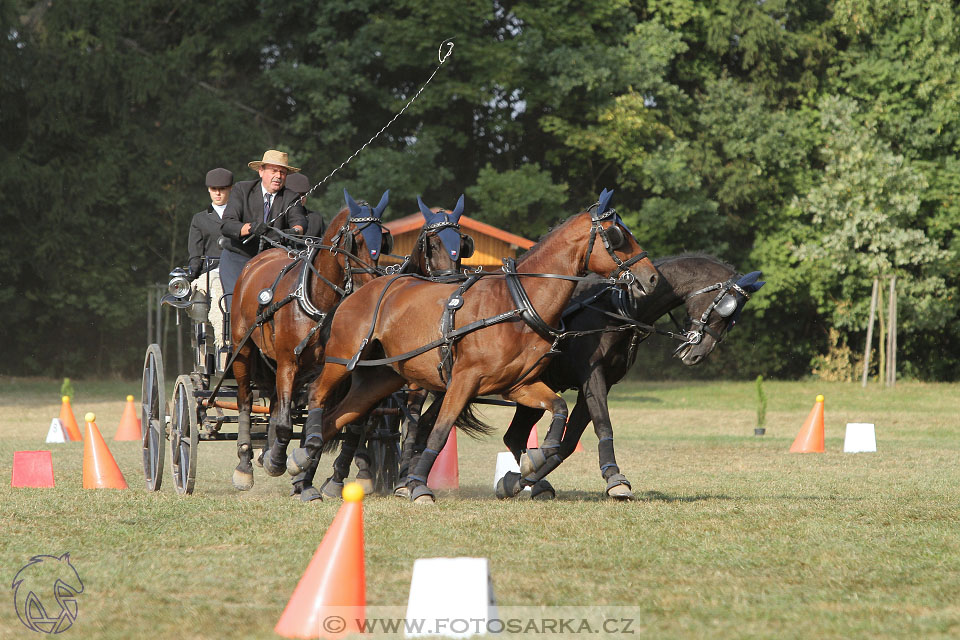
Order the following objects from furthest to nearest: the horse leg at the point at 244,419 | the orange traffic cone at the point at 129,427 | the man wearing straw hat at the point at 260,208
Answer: the orange traffic cone at the point at 129,427
the man wearing straw hat at the point at 260,208
the horse leg at the point at 244,419

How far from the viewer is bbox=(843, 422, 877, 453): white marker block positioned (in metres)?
14.5

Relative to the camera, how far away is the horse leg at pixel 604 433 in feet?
27.6

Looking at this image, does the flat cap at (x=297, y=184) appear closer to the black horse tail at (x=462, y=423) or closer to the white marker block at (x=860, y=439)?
the black horse tail at (x=462, y=423)

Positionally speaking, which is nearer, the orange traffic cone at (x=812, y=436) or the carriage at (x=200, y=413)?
the carriage at (x=200, y=413)

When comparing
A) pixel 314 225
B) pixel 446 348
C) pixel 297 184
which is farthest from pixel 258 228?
pixel 446 348

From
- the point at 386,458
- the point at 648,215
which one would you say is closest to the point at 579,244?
the point at 386,458

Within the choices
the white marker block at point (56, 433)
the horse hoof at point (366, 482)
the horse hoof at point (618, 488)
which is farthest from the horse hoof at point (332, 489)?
the white marker block at point (56, 433)

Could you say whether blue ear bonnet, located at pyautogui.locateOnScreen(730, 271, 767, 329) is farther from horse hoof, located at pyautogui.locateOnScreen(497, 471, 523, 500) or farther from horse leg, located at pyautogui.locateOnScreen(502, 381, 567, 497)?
horse hoof, located at pyautogui.locateOnScreen(497, 471, 523, 500)

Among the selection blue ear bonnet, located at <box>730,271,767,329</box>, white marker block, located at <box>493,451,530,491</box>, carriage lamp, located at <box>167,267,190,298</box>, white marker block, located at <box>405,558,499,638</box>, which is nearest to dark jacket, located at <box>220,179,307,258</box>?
carriage lamp, located at <box>167,267,190,298</box>

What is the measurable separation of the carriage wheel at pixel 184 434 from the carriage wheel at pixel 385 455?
148 cm

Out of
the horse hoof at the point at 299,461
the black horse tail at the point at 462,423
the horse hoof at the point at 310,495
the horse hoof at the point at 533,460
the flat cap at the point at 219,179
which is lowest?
the horse hoof at the point at 310,495

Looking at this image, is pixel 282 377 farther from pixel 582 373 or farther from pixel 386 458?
pixel 582 373

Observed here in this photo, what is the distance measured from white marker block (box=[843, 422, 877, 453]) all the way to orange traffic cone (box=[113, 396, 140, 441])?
32.8 feet

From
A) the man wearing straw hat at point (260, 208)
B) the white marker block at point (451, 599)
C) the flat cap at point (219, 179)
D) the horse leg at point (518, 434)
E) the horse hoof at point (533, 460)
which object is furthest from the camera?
the flat cap at point (219, 179)
